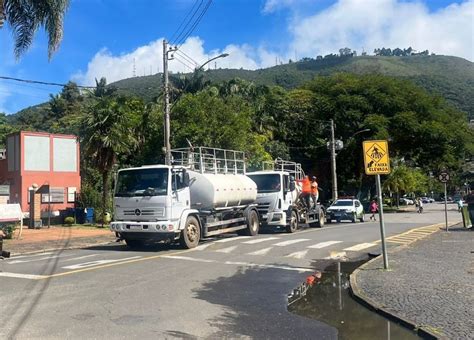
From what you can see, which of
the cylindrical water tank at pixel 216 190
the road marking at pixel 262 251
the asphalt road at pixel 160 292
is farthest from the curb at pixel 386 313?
the cylindrical water tank at pixel 216 190

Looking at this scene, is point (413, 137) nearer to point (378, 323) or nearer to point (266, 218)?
point (266, 218)

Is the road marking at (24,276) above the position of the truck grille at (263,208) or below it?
below

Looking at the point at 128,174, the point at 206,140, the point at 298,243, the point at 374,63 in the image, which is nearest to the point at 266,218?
the point at 298,243

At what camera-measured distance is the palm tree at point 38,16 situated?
64.5 ft

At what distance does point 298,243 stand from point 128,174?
641cm

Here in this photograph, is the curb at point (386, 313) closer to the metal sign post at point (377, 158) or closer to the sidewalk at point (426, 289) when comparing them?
the sidewalk at point (426, 289)

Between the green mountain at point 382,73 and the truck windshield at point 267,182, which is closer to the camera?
the truck windshield at point 267,182

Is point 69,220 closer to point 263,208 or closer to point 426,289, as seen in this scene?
point 263,208

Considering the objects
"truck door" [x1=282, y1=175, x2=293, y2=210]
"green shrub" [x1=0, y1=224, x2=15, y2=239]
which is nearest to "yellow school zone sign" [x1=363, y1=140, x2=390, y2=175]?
"truck door" [x1=282, y1=175, x2=293, y2=210]

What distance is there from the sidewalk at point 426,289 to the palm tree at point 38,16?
47.7ft

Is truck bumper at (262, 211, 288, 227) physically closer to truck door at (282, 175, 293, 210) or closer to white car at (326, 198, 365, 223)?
truck door at (282, 175, 293, 210)

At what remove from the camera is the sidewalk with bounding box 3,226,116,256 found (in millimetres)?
18500

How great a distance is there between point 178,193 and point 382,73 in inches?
3068

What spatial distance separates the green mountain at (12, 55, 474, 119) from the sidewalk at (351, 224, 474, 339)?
1690 inches
